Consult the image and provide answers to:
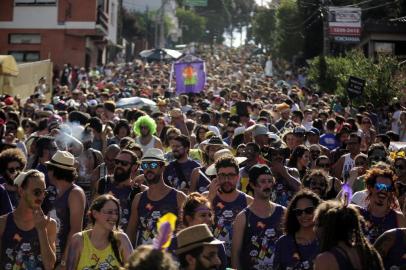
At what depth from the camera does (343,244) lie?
19.4 feet

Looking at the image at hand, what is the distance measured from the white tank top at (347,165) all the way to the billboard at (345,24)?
20.8 metres

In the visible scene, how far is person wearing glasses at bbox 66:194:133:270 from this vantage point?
7137 millimetres

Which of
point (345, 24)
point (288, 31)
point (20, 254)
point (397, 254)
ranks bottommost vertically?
point (20, 254)

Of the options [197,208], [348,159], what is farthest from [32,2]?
[197,208]

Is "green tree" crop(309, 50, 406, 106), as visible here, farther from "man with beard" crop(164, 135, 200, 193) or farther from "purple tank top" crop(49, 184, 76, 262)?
"purple tank top" crop(49, 184, 76, 262)

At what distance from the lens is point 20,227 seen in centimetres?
769

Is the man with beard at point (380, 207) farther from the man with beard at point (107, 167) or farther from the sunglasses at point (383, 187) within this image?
the man with beard at point (107, 167)

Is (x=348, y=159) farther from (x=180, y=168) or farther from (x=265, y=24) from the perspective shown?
(x=265, y=24)

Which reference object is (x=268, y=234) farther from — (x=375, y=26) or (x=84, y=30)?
(x=84, y=30)

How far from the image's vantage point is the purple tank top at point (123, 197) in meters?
9.33

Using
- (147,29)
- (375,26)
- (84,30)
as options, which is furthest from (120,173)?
(147,29)

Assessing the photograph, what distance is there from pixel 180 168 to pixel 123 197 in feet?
5.04

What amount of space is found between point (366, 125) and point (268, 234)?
9.68 meters

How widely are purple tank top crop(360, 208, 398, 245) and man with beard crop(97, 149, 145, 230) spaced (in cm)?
259
